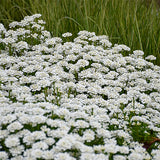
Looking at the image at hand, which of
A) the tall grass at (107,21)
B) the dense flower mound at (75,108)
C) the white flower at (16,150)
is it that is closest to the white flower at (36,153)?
the dense flower mound at (75,108)

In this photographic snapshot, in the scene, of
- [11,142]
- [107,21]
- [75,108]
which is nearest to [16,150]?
[11,142]

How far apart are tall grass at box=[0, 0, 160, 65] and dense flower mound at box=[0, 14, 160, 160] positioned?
98 centimetres

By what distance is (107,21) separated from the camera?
6191 mm

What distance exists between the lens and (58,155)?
2.32 m

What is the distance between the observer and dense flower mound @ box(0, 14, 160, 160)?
2543mm

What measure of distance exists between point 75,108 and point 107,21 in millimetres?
3548

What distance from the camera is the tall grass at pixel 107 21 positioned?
5.83 metres

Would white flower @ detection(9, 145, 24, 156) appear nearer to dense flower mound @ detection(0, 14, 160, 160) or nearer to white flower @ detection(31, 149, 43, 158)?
dense flower mound @ detection(0, 14, 160, 160)

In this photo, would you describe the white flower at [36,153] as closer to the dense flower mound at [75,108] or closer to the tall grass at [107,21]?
the dense flower mound at [75,108]

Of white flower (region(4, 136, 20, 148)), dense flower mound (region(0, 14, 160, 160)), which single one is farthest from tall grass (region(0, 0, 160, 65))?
white flower (region(4, 136, 20, 148))

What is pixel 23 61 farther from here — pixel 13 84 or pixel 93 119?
pixel 93 119

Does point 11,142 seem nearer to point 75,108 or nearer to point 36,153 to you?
point 36,153

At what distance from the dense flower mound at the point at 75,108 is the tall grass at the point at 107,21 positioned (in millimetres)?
979

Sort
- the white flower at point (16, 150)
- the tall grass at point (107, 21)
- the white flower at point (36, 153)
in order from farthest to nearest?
the tall grass at point (107, 21) < the white flower at point (16, 150) < the white flower at point (36, 153)
